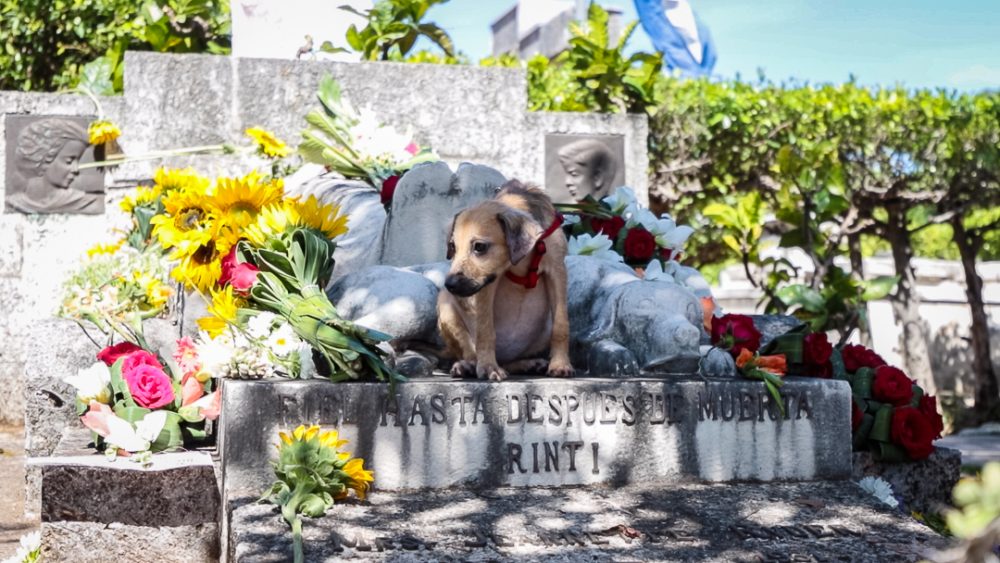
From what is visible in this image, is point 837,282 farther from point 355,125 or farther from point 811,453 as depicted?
point 811,453

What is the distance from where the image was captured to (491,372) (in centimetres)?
370

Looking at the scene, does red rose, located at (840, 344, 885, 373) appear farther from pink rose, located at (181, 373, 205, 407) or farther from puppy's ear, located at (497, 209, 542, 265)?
pink rose, located at (181, 373, 205, 407)

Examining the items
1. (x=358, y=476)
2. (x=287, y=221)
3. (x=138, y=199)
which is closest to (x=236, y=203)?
(x=287, y=221)

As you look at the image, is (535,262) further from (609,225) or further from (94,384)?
(94,384)

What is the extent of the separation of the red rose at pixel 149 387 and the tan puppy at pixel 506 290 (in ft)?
3.38

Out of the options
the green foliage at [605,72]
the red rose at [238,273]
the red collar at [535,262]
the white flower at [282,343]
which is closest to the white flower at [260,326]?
the white flower at [282,343]

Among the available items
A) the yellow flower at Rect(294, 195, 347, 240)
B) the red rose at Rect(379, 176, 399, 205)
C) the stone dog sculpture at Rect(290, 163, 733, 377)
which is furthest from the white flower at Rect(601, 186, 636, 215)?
the yellow flower at Rect(294, 195, 347, 240)

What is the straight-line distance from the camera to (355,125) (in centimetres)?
602

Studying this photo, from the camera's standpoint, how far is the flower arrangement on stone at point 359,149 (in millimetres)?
5617

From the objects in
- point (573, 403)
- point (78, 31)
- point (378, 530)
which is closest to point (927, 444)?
point (573, 403)

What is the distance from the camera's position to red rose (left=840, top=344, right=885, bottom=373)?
4871 millimetres

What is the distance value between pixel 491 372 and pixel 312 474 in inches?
29.6

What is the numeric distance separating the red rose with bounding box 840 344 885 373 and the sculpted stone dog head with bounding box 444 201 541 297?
6.23ft

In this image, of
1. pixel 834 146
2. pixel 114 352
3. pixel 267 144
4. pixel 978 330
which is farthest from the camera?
pixel 978 330
